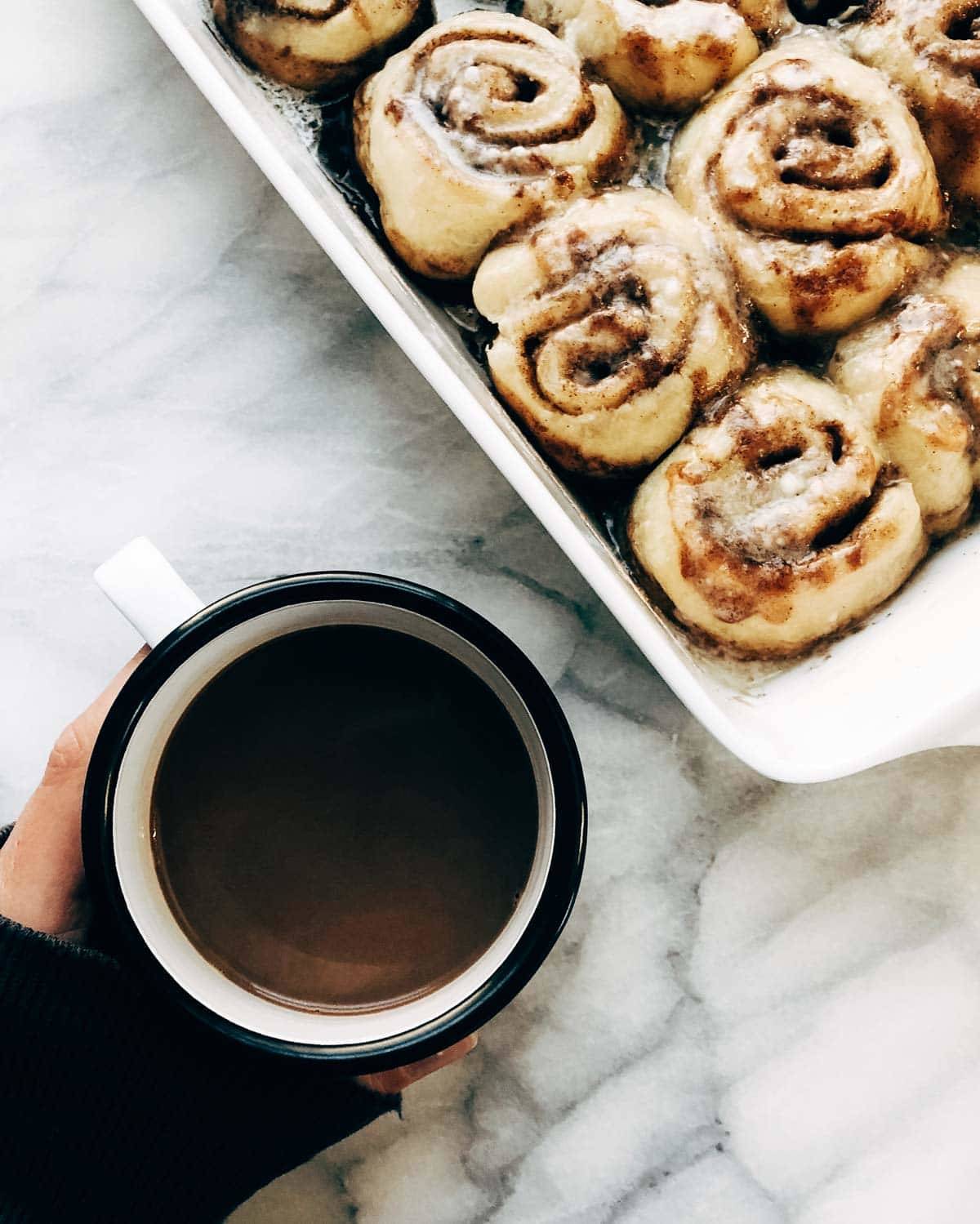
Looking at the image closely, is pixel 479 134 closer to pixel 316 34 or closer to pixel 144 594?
pixel 316 34

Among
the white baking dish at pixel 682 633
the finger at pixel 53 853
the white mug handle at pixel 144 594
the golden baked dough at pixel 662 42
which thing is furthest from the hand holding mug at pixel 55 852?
the golden baked dough at pixel 662 42

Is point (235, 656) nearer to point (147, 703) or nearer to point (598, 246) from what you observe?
point (147, 703)

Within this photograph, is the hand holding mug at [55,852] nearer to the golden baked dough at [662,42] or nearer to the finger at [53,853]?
the finger at [53,853]

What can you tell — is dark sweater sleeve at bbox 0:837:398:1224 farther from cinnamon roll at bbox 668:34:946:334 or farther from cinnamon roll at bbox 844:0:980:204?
cinnamon roll at bbox 844:0:980:204

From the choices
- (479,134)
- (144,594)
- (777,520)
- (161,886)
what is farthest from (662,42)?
(161,886)

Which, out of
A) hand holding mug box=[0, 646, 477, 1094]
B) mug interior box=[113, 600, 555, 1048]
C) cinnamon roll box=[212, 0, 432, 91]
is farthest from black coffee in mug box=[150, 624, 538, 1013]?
cinnamon roll box=[212, 0, 432, 91]

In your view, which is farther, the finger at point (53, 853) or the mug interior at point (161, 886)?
the finger at point (53, 853)

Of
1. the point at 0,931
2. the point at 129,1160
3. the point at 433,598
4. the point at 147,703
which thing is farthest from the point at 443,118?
the point at 129,1160
